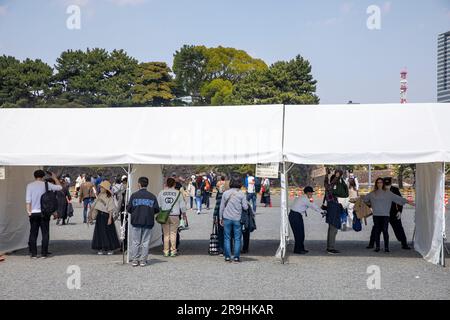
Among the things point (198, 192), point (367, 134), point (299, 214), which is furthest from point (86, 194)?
point (367, 134)

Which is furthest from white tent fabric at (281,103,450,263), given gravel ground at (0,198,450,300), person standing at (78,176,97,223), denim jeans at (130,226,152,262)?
person standing at (78,176,97,223)

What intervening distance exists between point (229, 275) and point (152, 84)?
45825 mm

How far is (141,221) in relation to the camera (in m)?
10.9

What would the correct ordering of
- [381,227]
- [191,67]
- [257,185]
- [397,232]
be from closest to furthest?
[381,227]
[397,232]
[257,185]
[191,67]

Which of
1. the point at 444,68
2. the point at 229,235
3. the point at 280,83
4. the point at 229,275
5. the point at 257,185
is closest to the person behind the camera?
the point at 229,275

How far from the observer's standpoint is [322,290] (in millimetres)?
8547

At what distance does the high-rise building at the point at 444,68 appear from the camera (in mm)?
119669

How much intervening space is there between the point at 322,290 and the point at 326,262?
9.05ft

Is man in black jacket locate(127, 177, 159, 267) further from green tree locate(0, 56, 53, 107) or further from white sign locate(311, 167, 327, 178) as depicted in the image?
green tree locate(0, 56, 53, 107)

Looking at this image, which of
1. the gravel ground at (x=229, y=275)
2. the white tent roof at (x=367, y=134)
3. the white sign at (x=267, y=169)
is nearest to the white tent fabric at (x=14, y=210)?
the gravel ground at (x=229, y=275)

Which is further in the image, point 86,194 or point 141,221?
point 86,194

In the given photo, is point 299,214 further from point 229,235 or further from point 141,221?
point 141,221

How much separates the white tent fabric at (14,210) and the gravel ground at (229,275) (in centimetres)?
45

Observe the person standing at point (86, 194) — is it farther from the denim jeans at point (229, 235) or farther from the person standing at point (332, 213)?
the person standing at point (332, 213)
